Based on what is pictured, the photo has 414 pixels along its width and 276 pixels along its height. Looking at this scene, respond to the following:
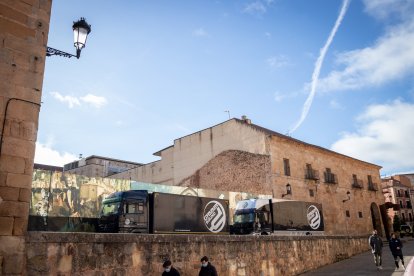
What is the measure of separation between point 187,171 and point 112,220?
17053 millimetres

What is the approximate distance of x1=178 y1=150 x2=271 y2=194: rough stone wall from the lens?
26.5 metres

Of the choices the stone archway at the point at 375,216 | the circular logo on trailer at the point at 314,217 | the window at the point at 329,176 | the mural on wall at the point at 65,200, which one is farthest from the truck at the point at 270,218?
the stone archway at the point at 375,216

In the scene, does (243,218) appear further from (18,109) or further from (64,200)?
(18,109)

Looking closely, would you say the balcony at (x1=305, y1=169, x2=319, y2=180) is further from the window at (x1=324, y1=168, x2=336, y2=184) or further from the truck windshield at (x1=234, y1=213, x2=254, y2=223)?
the truck windshield at (x1=234, y1=213, x2=254, y2=223)

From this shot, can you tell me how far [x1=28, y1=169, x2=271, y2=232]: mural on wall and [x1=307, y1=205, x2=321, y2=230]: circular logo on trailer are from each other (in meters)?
11.7

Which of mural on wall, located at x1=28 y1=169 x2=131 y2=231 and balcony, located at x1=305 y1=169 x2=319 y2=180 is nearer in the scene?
mural on wall, located at x1=28 y1=169 x2=131 y2=231

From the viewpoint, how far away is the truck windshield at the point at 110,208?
48.7 feet

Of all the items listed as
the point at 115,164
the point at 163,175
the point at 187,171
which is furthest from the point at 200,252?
the point at 115,164

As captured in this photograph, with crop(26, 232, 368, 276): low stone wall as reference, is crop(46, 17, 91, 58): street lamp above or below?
above

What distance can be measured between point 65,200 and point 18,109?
40.3ft

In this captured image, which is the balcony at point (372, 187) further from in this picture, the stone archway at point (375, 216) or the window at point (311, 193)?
the window at point (311, 193)

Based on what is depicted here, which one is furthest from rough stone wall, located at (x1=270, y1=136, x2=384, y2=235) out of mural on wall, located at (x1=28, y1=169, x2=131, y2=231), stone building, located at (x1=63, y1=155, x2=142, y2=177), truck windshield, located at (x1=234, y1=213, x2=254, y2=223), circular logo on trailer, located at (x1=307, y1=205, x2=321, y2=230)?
stone building, located at (x1=63, y1=155, x2=142, y2=177)

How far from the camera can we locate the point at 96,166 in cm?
4434

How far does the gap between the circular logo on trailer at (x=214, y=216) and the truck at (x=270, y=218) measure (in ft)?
6.79
